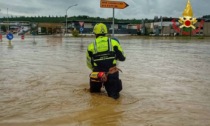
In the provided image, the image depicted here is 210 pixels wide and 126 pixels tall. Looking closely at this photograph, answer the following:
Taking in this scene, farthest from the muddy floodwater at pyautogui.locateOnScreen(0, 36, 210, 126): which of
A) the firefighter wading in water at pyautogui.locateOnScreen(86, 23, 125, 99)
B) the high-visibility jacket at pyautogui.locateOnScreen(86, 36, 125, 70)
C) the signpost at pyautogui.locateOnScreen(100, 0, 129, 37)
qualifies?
the signpost at pyautogui.locateOnScreen(100, 0, 129, 37)

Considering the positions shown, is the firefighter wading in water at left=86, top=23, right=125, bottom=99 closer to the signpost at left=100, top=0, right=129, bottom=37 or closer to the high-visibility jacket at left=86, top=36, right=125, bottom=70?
the high-visibility jacket at left=86, top=36, right=125, bottom=70

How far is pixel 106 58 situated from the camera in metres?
8.04

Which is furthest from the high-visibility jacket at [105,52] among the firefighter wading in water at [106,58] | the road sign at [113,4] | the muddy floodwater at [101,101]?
the road sign at [113,4]

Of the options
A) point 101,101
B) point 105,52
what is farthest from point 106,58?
point 101,101

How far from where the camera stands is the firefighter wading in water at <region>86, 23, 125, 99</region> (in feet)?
26.2

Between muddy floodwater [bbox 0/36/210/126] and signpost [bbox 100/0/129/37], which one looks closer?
muddy floodwater [bbox 0/36/210/126]

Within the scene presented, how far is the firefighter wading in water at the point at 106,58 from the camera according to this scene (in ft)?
26.2

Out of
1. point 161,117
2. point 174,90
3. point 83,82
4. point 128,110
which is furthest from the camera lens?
point 83,82

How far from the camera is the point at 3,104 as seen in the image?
738 cm

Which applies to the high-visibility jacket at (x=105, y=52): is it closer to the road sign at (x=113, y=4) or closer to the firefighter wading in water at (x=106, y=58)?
the firefighter wading in water at (x=106, y=58)

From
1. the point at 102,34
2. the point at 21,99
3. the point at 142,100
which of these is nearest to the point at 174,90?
the point at 142,100

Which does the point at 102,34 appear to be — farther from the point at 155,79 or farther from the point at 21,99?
the point at 155,79

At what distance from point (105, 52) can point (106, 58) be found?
5.4 inches

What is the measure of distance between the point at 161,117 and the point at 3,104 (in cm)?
320
